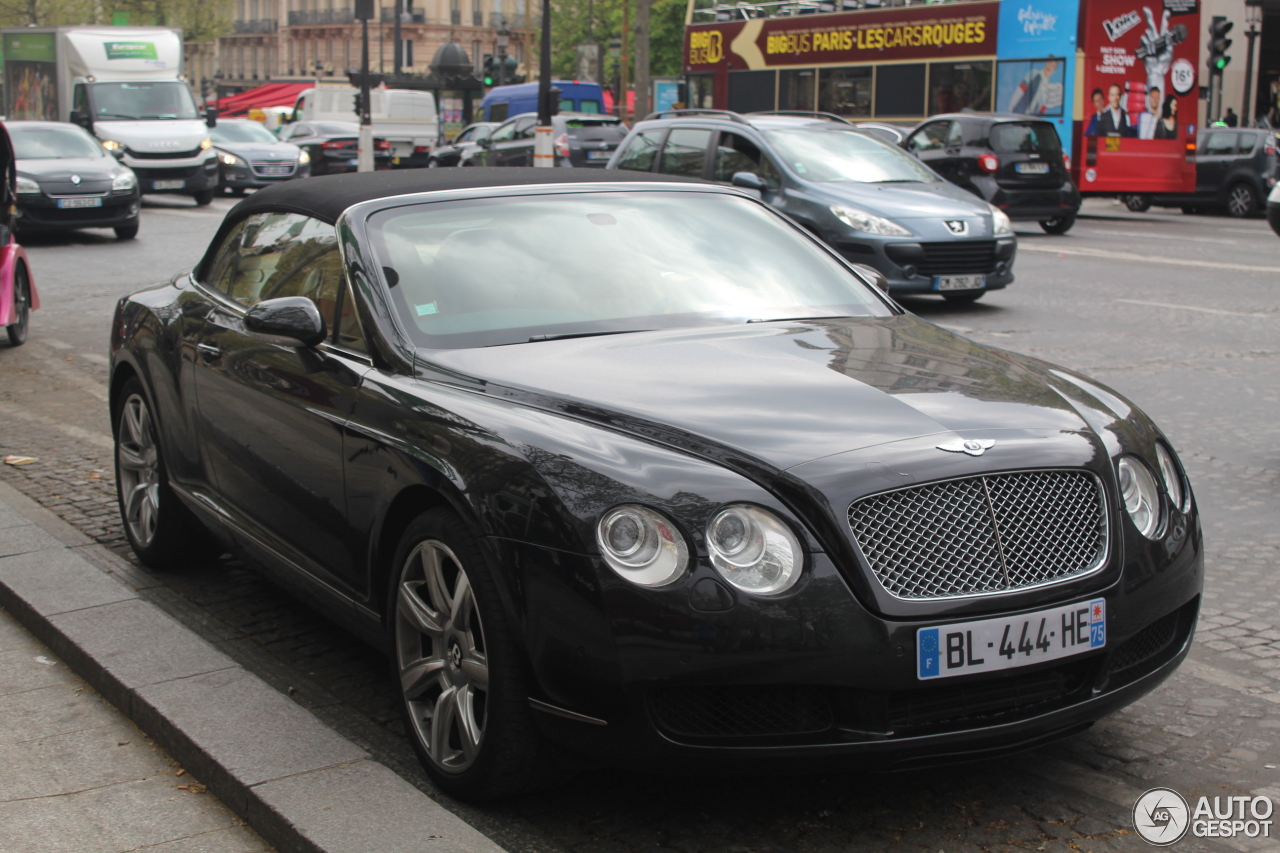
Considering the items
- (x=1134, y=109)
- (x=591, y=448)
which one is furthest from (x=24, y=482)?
(x=1134, y=109)

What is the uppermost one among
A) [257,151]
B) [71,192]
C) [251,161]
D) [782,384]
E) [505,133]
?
[505,133]

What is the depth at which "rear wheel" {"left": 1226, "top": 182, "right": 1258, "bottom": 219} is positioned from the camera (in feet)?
87.2

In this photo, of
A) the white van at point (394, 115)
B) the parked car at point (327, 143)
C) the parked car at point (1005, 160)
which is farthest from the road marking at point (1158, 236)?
the white van at point (394, 115)

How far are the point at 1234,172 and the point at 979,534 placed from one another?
85.8ft

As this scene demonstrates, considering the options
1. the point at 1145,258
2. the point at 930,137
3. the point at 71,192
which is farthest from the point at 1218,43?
the point at 71,192

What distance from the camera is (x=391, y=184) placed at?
4535 mm

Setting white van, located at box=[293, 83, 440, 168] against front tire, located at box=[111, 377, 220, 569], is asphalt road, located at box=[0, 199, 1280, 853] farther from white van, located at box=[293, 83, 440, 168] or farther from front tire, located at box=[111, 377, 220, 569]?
white van, located at box=[293, 83, 440, 168]

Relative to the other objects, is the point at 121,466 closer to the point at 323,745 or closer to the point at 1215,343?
the point at 323,745

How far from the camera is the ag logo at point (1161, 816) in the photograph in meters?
Answer: 3.15

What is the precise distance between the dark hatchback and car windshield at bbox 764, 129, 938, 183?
14353 mm

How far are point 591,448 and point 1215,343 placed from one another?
8834 millimetres

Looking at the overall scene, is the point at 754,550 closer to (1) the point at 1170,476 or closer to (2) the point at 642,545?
(2) the point at 642,545

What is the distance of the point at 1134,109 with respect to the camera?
82.2 ft

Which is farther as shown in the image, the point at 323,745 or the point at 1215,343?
the point at 1215,343
